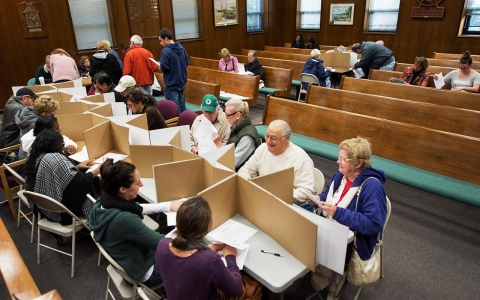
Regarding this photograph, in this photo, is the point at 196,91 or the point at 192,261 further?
the point at 196,91

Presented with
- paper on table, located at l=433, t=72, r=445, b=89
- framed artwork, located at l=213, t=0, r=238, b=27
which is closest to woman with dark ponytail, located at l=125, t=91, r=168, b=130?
paper on table, located at l=433, t=72, r=445, b=89

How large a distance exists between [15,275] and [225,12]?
35.6ft

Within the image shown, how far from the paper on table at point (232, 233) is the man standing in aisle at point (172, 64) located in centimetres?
337

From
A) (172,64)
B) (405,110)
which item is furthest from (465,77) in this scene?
(172,64)

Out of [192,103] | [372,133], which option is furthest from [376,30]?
[372,133]

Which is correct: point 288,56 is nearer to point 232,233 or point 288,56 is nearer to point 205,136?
point 205,136

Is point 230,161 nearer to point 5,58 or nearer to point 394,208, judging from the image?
point 394,208

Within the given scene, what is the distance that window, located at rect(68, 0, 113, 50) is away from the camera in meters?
8.08

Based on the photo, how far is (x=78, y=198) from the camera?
2.73m

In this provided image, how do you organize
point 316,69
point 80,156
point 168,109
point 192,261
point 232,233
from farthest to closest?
point 316,69 < point 168,109 < point 80,156 < point 232,233 < point 192,261

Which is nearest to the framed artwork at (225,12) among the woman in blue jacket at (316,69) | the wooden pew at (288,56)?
the wooden pew at (288,56)

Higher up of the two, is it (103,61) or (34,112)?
(103,61)

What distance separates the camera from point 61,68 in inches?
230

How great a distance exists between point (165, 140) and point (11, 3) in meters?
6.64
